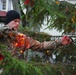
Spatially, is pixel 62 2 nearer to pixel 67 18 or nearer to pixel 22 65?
pixel 67 18

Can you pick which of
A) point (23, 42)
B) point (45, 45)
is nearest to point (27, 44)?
point (23, 42)

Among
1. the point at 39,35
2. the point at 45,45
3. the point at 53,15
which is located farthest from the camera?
the point at 39,35

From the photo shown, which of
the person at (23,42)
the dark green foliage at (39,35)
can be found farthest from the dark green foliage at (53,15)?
the dark green foliage at (39,35)

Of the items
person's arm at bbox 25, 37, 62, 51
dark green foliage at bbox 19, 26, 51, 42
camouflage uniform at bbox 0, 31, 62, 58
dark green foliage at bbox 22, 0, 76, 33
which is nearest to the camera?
dark green foliage at bbox 22, 0, 76, 33

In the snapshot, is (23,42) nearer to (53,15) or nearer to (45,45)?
(45,45)

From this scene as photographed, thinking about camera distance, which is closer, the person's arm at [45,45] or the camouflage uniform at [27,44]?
the camouflage uniform at [27,44]

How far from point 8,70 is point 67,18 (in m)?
1.39

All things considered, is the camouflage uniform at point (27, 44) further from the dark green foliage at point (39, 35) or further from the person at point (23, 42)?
the dark green foliage at point (39, 35)

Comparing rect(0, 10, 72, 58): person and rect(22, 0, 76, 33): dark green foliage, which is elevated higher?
rect(22, 0, 76, 33): dark green foliage

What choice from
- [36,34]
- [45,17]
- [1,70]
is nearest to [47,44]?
[45,17]

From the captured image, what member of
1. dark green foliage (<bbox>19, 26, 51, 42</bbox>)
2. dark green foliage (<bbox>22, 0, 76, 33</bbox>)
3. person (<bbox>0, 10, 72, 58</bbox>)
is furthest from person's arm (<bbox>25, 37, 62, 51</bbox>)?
dark green foliage (<bbox>19, 26, 51, 42</bbox>)

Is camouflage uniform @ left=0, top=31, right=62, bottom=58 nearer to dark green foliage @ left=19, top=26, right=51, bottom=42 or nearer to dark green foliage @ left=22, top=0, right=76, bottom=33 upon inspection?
dark green foliage @ left=22, top=0, right=76, bottom=33

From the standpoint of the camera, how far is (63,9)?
4.08 m

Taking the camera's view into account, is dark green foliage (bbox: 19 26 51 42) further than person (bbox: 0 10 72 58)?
Yes
